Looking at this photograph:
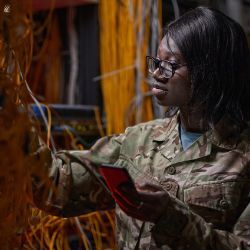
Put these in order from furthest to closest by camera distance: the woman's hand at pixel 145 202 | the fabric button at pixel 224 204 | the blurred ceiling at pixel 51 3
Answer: the blurred ceiling at pixel 51 3 → the fabric button at pixel 224 204 → the woman's hand at pixel 145 202

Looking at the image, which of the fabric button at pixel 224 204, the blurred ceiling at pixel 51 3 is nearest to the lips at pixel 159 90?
the fabric button at pixel 224 204

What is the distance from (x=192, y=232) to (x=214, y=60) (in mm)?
451

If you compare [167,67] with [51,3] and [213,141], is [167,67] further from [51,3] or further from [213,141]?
[51,3]

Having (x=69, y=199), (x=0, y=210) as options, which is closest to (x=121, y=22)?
(x=69, y=199)

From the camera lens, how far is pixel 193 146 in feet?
4.82

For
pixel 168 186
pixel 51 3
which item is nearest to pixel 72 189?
pixel 168 186

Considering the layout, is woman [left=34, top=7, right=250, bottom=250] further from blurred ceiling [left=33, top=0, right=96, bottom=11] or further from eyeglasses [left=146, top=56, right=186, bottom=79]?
blurred ceiling [left=33, top=0, right=96, bottom=11]

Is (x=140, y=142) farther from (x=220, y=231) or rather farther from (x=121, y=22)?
(x=121, y=22)

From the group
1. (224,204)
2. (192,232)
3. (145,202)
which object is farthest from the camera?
(224,204)

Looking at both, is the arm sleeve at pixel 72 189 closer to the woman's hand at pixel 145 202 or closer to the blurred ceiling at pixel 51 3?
the woman's hand at pixel 145 202

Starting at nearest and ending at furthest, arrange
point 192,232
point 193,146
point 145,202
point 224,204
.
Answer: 1. point 145,202
2. point 192,232
3. point 224,204
4. point 193,146

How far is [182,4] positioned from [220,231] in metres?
0.97

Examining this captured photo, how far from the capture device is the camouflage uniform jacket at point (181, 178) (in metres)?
1.36

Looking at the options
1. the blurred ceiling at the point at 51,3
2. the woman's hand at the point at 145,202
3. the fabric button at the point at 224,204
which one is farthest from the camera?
the blurred ceiling at the point at 51,3
